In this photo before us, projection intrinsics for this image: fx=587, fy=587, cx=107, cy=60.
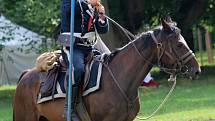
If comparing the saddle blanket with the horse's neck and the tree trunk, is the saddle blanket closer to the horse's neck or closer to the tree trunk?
the horse's neck

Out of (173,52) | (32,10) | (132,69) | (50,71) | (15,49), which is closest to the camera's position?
(173,52)

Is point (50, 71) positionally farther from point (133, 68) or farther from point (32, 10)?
point (32, 10)

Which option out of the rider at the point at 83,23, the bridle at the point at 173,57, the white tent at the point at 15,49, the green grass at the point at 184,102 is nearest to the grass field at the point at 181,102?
the green grass at the point at 184,102

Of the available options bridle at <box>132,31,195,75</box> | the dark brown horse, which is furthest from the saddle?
bridle at <box>132,31,195,75</box>

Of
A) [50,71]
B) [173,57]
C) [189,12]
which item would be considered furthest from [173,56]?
[189,12]

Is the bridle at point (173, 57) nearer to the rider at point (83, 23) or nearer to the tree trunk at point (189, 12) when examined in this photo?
the rider at point (83, 23)

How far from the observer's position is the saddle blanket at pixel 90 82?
25.8 feet

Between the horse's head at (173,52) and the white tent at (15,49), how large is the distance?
53.1 feet

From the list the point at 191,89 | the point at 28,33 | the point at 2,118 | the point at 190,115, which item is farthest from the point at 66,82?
the point at 28,33

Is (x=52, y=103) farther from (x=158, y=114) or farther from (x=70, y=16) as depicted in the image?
(x=158, y=114)

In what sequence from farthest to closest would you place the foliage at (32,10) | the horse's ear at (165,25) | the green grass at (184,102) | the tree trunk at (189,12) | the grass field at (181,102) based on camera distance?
the tree trunk at (189,12)
the foliage at (32,10)
the grass field at (181,102)
the green grass at (184,102)
the horse's ear at (165,25)

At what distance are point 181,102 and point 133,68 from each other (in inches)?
405

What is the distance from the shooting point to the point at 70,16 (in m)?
8.07

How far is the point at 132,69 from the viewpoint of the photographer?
25.8 ft
